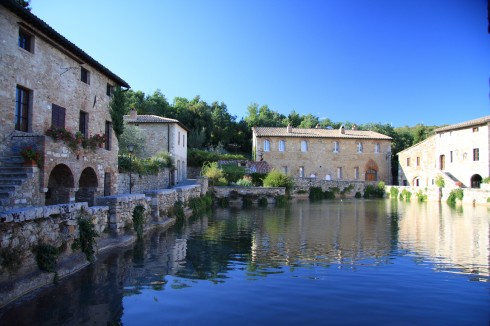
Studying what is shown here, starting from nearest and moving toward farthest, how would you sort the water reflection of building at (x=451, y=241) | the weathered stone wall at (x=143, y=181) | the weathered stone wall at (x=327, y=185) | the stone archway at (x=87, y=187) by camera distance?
the water reflection of building at (x=451, y=241), the stone archway at (x=87, y=187), the weathered stone wall at (x=143, y=181), the weathered stone wall at (x=327, y=185)

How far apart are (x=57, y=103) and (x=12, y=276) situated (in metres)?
9.02

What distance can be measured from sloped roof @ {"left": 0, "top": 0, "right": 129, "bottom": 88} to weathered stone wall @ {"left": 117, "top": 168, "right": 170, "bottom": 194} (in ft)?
17.5

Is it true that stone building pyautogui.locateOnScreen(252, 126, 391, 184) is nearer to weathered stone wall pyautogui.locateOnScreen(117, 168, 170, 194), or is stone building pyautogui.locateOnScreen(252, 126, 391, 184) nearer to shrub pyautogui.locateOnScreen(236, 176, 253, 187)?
shrub pyautogui.locateOnScreen(236, 176, 253, 187)

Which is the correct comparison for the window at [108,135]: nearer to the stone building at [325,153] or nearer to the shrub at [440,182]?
the stone building at [325,153]

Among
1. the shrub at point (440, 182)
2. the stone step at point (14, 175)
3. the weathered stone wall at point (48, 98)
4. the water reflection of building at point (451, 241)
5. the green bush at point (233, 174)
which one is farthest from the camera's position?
the shrub at point (440, 182)

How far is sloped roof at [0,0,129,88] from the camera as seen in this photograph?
35.6 ft

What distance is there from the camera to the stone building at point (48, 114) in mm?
10938

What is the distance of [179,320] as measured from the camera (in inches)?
237

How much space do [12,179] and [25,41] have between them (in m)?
A: 4.91

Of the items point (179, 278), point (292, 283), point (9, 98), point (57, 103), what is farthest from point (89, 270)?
point (57, 103)

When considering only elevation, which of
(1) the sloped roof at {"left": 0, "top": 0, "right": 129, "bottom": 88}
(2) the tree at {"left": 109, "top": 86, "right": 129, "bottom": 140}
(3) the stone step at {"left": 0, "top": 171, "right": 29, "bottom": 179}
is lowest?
(3) the stone step at {"left": 0, "top": 171, "right": 29, "bottom": 179}

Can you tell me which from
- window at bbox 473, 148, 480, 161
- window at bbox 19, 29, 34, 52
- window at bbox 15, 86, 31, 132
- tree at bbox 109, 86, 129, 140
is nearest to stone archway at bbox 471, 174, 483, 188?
window at bbox 473, 148, 480, 161

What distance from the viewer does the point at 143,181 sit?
2203 centimetres

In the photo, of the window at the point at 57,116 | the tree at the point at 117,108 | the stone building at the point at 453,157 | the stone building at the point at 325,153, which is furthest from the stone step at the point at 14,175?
the stone building at the point at 453,157
